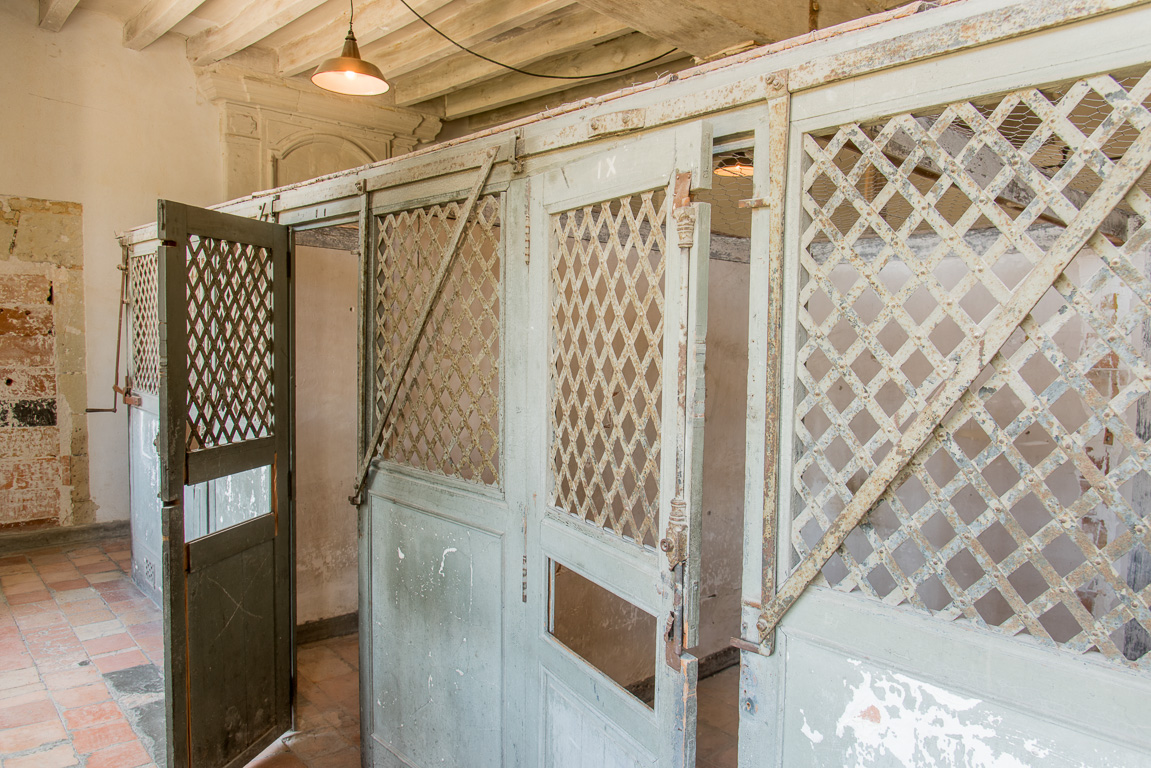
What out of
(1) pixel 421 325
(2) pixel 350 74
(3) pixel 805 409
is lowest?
(3) pixel 805 409

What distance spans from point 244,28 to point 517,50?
192 cm

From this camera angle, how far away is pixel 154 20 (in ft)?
16.0

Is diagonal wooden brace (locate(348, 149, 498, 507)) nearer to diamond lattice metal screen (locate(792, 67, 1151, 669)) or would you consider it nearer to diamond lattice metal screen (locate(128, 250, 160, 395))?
diamond lattice metal screen (locate(792, 67, 1151, 669))

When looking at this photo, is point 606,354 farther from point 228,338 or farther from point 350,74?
point 350,74

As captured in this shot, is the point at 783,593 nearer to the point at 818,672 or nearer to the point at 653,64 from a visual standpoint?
the point at 818,672

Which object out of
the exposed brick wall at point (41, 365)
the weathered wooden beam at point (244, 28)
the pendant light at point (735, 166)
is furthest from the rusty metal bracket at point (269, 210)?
the exposed brick wall at point (41, 365)

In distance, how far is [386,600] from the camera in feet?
9.43

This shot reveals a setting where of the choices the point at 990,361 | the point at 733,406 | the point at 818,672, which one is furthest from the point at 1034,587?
the point at 990,361

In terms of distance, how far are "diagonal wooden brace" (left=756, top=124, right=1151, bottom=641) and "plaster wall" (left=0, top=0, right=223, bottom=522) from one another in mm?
5825

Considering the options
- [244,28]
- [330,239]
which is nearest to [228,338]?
[330,239]

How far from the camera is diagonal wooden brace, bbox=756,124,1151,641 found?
1.15 meters

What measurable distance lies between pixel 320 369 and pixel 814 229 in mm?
3446

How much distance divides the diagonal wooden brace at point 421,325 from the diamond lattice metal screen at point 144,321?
7.83 ft

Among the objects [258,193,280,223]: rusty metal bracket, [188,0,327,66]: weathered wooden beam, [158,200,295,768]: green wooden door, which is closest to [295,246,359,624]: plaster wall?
[158,200,295,768]: green wooden door
